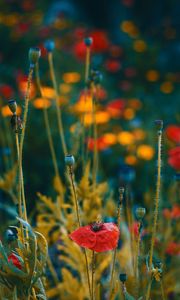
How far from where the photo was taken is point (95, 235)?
0.97 m

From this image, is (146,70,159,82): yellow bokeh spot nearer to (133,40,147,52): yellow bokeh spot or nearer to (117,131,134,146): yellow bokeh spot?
(133,40,147,52): yellow bokeh spot

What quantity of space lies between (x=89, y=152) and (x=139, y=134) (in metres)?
0.64

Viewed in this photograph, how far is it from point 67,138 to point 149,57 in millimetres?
1946

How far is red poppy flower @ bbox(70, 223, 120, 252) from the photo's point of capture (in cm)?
96

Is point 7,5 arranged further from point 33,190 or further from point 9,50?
point 33,190

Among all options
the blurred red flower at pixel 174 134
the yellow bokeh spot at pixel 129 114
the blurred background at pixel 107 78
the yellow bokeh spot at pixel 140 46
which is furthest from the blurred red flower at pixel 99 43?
the blurred red flower at pixel 174 134

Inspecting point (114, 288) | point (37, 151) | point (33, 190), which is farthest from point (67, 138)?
point (114, 288)

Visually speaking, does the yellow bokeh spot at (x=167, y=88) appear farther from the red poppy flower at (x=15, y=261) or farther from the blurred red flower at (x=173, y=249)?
the red poppy flower at (x=15, y=261)

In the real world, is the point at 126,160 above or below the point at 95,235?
below

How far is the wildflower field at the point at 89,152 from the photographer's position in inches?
40.7

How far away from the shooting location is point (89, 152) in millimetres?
2471

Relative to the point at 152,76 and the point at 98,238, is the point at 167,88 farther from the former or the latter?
the point at 98,238

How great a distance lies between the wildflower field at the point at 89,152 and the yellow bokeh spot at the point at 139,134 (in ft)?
0.05

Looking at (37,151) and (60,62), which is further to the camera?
(60,62)
